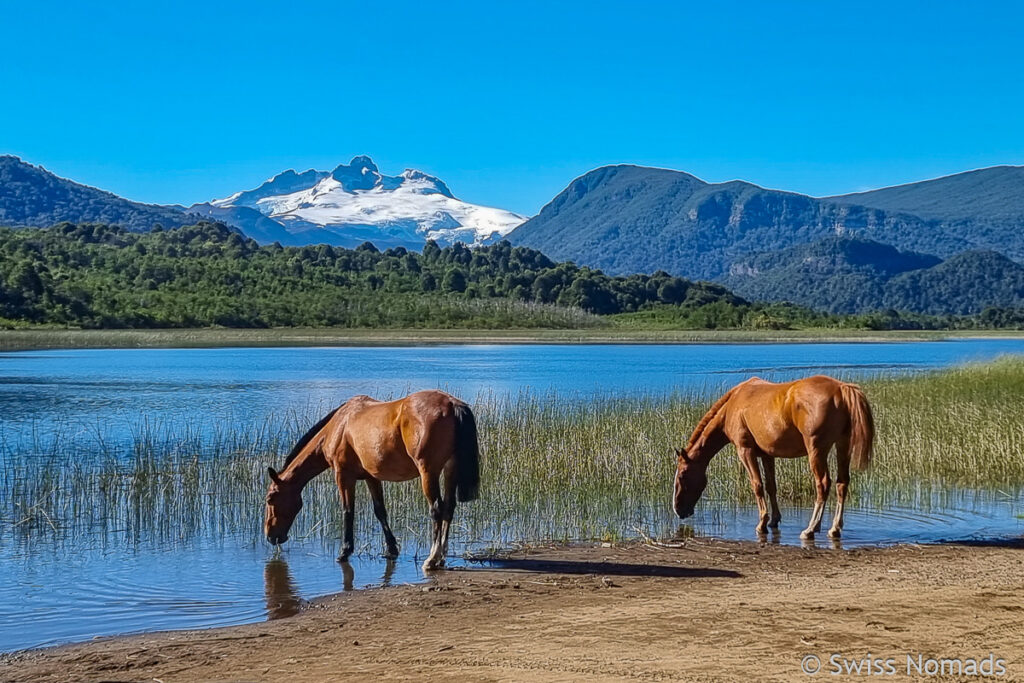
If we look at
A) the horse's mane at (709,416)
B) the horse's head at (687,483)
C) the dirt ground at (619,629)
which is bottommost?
the dirt ground at (619,629)

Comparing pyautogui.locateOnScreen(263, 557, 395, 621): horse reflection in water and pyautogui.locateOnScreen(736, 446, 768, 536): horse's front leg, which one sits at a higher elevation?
pyautogui.locateOnScreen(736, 446, 768, 536): horse's front leg

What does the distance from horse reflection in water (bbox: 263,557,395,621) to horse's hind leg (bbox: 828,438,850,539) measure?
4645 millimetres

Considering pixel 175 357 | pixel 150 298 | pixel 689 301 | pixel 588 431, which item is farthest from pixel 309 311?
pixel 588 431

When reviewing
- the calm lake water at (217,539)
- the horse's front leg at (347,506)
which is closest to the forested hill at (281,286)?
the calm lake water at (217,539)

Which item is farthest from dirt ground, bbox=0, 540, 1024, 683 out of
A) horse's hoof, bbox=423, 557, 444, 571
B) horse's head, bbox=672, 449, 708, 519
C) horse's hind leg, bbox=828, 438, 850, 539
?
horse's head, bbox=672, 449, 708, 519

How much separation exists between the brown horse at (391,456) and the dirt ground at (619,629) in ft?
2.71

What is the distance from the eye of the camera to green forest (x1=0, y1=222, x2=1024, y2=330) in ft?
271

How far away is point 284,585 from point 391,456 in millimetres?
1507

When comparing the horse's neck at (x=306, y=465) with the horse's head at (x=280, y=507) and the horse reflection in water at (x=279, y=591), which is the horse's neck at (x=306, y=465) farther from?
the horse reflection in water at (x=279, y=591)

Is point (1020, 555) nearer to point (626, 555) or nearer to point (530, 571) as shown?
point (626, 555)

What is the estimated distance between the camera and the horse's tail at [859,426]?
10.2 m

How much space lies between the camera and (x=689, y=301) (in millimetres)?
125562

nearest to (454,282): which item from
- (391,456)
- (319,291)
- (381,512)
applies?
(319,291)

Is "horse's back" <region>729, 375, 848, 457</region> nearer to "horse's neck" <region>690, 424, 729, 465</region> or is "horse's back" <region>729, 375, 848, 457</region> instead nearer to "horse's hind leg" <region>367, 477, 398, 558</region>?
"horse's neck" <region>690, 424, 729, 465</region>
